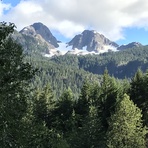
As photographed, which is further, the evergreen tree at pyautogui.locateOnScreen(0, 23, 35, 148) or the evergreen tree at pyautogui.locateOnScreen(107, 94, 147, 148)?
the evergreen tree at pyautogui.locateOnScreen(107, 94, 147, 148)

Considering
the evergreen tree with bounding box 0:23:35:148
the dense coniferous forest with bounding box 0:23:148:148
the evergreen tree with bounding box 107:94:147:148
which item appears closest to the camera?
the evergreen tree with bounding box 0:23:35:148

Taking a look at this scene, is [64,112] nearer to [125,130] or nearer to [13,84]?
[125,130]

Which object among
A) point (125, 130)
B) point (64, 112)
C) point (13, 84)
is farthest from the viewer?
point (64, 112)

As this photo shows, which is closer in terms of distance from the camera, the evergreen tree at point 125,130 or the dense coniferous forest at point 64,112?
the dense coniferous forest at point 64,112

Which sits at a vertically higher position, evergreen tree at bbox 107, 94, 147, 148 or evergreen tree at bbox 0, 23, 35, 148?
evergreen tree at bbox 0, 23, 35, 148

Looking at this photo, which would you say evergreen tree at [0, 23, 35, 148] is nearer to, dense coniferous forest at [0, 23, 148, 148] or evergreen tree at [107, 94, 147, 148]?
dense coniferous forest at [0, 23, 148, 148]

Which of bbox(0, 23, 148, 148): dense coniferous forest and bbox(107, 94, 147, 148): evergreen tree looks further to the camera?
bbox(107, 94, 147, 148): evergreen tree

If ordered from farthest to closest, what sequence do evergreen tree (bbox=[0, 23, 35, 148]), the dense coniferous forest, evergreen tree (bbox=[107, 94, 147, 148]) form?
1. evergreen tree (bbox=[107, 94, 147, 148])
2. the dense coniferous forest
3. evergreen tree (bbox=[0, 23, 35, 148])

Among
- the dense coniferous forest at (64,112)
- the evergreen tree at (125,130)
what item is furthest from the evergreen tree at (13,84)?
the evergreen tree at (125,130)

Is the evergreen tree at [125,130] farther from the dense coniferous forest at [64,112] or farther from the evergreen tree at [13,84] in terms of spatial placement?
the evergreen tree at [13,84]

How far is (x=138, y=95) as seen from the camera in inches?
2365

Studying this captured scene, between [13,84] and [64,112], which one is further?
[64,112]

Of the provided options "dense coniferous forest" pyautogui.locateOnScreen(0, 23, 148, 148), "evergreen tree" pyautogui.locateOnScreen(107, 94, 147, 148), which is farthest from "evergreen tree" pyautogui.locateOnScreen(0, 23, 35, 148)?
"evergreen tree" pyautogui.locateOnScreen(107, 94, 147, 148)

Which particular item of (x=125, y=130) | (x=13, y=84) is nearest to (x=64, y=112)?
(x=125, y=130)
